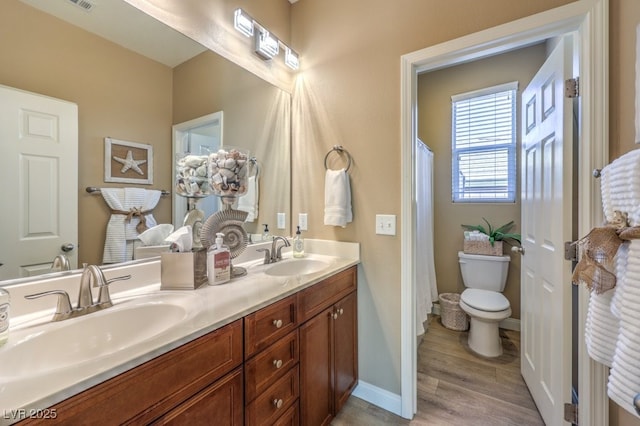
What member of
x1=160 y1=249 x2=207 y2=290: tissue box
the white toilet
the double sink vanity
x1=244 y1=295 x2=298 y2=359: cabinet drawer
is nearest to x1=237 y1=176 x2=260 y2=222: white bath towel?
the double sink vanity

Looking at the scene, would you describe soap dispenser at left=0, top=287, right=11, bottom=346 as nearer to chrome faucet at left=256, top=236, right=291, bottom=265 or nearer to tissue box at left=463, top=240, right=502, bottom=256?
chrome faucet at left=256, top=236, right=291, bottom=265

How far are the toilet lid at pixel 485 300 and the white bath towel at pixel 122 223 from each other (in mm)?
2333

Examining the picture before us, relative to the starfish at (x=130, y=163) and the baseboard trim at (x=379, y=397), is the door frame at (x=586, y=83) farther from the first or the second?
the starfish at (x=130, y=163)

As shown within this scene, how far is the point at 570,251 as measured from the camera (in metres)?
1.23

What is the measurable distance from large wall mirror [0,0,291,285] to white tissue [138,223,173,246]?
0.11ft

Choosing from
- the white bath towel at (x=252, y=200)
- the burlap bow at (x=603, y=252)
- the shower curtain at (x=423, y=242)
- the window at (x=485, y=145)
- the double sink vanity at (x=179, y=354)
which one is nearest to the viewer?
the double sink vanity at (x=179, y=354)

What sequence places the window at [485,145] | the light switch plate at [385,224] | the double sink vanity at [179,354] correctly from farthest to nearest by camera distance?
the window at [485,145]
the light switch plate at [385,224]
the double sink vanity at [179,354]

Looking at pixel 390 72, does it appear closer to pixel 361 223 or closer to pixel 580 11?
pixel 580 11

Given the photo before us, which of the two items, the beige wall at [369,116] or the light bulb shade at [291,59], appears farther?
the light bulb shade at [291,59]

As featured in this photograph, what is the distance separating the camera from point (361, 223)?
174 cm

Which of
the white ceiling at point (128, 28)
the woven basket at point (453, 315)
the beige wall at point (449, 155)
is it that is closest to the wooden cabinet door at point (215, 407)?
the white ceiling at point (128, 28)

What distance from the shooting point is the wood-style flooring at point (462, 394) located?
4.99 feet

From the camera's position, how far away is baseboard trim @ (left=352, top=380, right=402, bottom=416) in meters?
1.59

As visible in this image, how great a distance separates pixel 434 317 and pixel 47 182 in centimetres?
317
